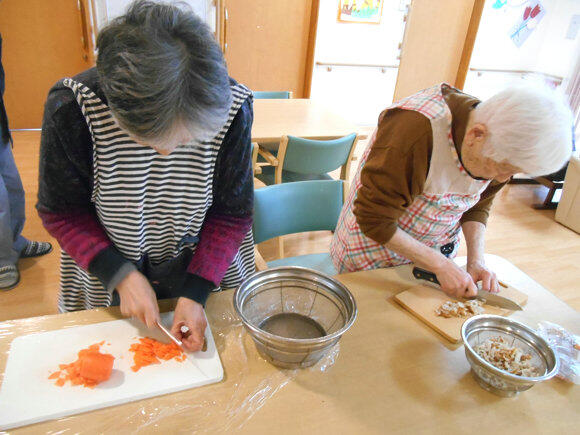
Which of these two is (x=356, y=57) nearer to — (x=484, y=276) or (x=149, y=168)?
(x=484, y=276)

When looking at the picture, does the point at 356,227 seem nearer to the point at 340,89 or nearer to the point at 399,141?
the point at 399,141

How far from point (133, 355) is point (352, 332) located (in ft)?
1.52

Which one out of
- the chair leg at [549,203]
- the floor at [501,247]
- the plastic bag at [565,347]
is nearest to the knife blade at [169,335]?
the plastic bag at [565,347]

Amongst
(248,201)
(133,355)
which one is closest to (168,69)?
(248,201)

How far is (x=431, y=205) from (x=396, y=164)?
0.65 ft

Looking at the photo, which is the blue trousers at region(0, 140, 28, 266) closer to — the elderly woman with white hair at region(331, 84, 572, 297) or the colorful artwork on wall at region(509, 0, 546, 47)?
the elderly woman with white hair at region(331, 84, 572, 297)

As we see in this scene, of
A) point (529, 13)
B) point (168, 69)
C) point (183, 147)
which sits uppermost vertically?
point (529, 13)

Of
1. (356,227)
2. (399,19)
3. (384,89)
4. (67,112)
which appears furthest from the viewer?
(384,89)

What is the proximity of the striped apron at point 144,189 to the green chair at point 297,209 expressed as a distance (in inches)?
17.6

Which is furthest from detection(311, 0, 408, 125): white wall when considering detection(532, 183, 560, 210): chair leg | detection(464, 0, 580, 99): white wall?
detection(532, 183, 560, 210): chair leg

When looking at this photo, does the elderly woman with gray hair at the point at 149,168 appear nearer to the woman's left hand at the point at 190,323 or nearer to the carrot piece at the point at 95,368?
the woman's left hand at the point at 190,323

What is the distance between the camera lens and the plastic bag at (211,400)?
0.65m

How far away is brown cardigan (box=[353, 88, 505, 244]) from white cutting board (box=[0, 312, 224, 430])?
51 centimetres

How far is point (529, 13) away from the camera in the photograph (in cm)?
461
